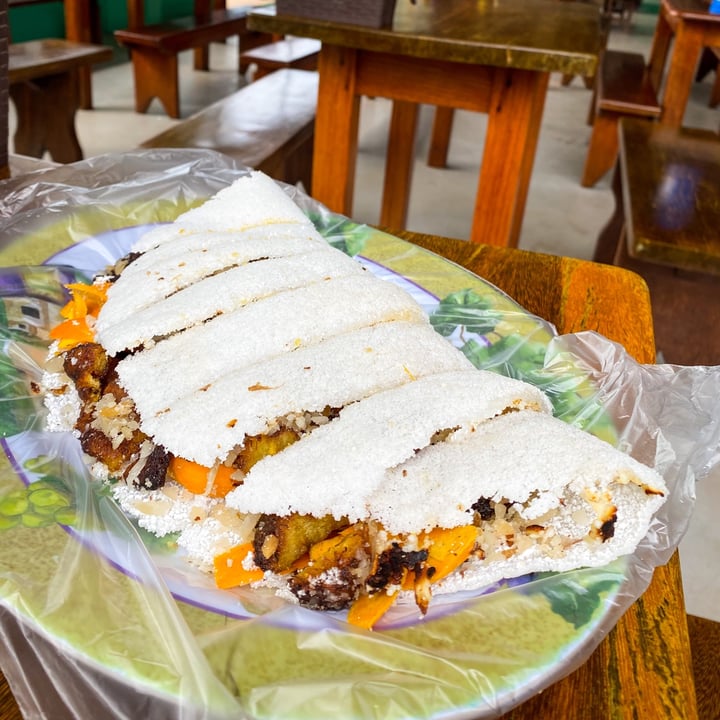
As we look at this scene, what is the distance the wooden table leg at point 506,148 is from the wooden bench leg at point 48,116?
2061 mm

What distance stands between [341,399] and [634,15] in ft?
34.8

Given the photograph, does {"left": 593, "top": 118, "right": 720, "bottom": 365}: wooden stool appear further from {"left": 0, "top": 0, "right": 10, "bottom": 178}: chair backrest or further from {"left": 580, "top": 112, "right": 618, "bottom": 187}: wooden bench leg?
{"left": 580, "top": 112, "right": 618, "bottom": 187}: wooden bench leg

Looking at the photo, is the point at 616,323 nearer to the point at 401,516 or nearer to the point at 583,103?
the point at 401,516

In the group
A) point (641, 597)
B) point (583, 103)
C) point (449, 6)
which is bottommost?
point (583, 103)

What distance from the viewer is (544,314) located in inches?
39.6

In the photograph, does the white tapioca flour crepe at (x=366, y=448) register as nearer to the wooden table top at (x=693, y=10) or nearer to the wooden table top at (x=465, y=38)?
the wooden table top at (x=465, y=38)

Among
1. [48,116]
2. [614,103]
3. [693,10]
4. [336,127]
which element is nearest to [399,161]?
[336,127]

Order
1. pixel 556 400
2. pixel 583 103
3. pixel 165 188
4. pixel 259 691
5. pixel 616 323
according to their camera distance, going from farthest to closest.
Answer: pixel 583 103
pixel 165 188
pixel 616 323
pixel 556 400
pixel 259 691

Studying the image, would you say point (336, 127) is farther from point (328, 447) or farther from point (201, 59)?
point (201, 59)

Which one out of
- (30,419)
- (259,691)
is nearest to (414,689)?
(259,691)

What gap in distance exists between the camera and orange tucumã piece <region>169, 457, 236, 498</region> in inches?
25.7

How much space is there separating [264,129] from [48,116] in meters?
Result: 1.33

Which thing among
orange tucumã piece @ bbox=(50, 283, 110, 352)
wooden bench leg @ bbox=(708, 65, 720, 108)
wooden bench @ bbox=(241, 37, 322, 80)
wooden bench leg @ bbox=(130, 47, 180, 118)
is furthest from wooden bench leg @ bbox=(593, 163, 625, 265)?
wooden bench leg @ bbox=(708, 65, 720, 108)

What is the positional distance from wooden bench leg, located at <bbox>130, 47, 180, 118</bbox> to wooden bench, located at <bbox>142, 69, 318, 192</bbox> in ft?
4.51
